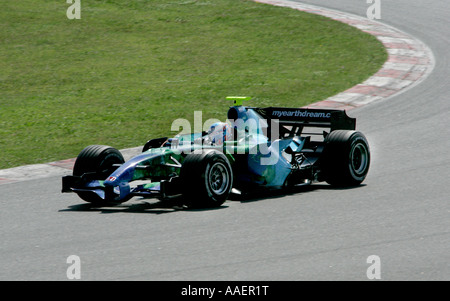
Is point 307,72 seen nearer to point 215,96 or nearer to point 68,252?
point 215,96

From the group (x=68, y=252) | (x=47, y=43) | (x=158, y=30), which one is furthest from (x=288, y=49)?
(x=68, y=252)

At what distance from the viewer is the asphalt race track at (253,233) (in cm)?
625

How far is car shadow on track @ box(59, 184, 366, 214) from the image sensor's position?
8672 millimetres

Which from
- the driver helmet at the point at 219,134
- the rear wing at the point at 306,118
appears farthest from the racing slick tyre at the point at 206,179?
the rear wing at the point at 306,118

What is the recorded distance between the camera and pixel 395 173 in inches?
407

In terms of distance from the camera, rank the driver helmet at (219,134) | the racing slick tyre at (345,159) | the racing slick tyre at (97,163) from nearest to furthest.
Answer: the racing slick tyre at (97,163) → the driver helmet at (219,134) → the racing slick tyre at (345,159)

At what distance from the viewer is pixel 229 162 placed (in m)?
9.04

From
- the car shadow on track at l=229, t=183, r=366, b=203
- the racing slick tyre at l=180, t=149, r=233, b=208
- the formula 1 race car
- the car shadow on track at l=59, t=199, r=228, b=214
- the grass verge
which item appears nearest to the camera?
the racing slick tyre at l=180, t=149, r=233, b=208

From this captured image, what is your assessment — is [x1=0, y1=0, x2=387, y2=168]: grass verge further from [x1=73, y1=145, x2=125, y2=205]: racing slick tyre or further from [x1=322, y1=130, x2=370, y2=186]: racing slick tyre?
[x1=322, y1=130, x2=370, y2=186]: racing slick tyre

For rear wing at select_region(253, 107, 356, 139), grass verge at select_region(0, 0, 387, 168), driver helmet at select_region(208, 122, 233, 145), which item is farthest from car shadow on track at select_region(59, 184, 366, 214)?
grass verge at select_region(0, 0, 387, 168)

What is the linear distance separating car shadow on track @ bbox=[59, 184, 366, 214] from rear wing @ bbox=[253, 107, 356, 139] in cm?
94

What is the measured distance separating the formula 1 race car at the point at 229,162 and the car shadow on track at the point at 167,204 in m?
0.09

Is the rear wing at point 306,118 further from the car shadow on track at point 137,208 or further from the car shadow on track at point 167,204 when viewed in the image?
the car shadow on track at point 137,208

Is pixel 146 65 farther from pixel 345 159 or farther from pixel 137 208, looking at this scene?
pixel 137 208
